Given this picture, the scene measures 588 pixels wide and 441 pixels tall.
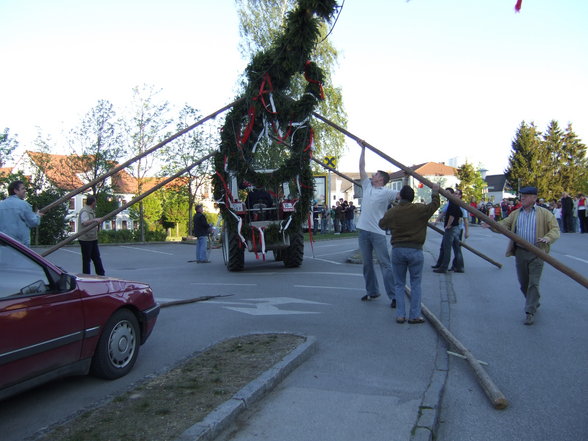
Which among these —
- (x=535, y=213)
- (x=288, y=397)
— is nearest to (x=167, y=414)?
(x=288, y=397)

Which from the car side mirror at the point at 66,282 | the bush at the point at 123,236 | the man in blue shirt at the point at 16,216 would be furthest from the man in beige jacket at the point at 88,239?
the bush at the point at 123,236

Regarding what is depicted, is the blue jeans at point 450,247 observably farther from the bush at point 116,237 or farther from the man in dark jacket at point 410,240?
the bush at point 116,237

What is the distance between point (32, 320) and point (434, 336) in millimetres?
4419

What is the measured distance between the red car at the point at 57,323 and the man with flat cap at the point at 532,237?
499 centimetres

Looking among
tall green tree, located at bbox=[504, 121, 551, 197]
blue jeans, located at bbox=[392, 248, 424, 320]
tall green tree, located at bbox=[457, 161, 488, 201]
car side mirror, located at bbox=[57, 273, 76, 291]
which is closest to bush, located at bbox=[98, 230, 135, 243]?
blue jeans, located at bbox=[392, 248, 424, 320]

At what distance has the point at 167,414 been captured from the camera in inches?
153

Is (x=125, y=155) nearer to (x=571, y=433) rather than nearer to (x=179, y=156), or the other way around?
(x=179, y=156)

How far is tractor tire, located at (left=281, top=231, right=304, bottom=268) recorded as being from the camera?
1341 centimetres

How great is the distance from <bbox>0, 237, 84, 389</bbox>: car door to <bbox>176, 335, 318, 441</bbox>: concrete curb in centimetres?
139

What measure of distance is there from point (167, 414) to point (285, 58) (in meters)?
6.54

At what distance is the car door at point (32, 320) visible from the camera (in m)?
3.81

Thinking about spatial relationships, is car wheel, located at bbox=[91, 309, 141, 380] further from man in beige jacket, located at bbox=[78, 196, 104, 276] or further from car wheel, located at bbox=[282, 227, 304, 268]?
car wheel, located at bbox=[282, 227, 304, 268]

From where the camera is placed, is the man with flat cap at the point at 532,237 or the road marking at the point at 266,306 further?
the road marking at the point at 266,306

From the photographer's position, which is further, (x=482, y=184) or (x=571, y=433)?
(x=482, y=184)
